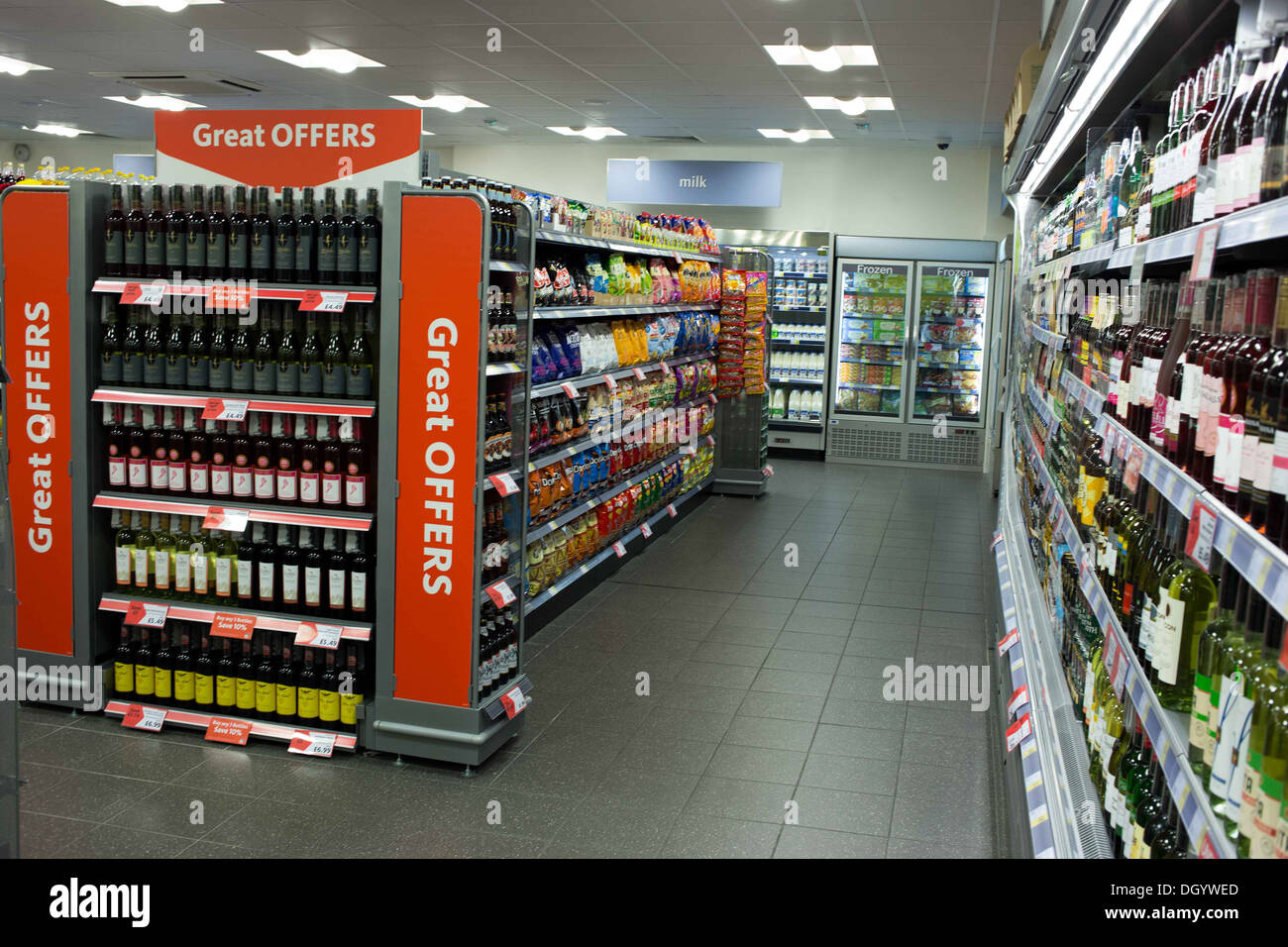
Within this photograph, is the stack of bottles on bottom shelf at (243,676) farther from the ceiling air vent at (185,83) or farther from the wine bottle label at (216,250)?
the ceiling air vent at (185,83)

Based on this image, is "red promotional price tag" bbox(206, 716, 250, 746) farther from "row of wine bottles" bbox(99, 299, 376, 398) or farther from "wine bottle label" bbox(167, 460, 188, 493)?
"row of wine bottles" bbox(99, 299, 376, 398)

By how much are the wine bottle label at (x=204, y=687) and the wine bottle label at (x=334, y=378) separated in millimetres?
1298

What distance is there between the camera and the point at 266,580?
4.41 meters

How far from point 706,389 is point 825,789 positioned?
5.93 meters

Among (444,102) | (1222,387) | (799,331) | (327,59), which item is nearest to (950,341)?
(799,331)

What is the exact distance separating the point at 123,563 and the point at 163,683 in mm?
526

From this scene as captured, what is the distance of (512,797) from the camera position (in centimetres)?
402

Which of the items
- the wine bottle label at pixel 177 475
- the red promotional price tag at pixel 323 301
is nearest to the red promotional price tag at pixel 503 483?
the red promotional price tag at pixel 323 301

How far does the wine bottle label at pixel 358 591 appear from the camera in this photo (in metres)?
4.32

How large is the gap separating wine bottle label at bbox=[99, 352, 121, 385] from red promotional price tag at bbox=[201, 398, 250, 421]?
456mm

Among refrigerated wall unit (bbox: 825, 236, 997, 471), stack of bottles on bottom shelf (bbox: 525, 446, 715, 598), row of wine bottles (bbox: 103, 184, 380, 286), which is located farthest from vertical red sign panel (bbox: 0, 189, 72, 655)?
refrigerated wall unit (bbox: 825, 236, 997, 471)

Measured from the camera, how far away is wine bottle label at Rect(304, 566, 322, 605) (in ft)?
14.3
